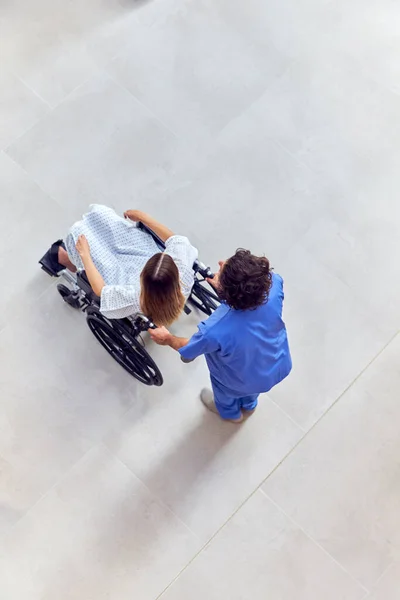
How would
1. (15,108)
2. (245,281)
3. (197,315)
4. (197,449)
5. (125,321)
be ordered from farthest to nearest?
1. (15,108)
2. (197,315)
3. (197,449)
4. (125,321)
5. (245,281)

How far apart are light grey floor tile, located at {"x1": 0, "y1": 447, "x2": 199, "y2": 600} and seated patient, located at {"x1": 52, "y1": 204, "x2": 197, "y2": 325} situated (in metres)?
0.71

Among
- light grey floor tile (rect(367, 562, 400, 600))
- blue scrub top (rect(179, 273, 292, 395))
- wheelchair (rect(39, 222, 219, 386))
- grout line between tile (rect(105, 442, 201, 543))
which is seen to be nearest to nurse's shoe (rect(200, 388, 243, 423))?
wheelchair (rect(39, 222, 219, 386))

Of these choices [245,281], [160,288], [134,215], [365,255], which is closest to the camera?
[245,281]

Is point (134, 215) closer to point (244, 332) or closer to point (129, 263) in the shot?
point (129, 263)

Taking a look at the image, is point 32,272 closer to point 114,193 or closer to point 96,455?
point 114,193

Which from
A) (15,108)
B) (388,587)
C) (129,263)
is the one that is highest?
(15,108)

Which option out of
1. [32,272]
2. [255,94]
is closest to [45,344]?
[32,272]

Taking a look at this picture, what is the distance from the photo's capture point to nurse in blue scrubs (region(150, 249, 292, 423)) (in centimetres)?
158

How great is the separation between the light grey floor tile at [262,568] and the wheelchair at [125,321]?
2.06ft

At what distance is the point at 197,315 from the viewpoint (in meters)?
2.42

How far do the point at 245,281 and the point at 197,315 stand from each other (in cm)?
87

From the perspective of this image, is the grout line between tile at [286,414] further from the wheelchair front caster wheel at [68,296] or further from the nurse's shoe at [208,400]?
the wheelchair front caster wheel at [68,296]

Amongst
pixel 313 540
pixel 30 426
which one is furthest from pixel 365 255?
pixel 30 426

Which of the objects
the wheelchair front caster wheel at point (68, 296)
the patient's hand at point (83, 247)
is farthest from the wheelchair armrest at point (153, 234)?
the wheelchair front caster wheel at point (68, 296)
